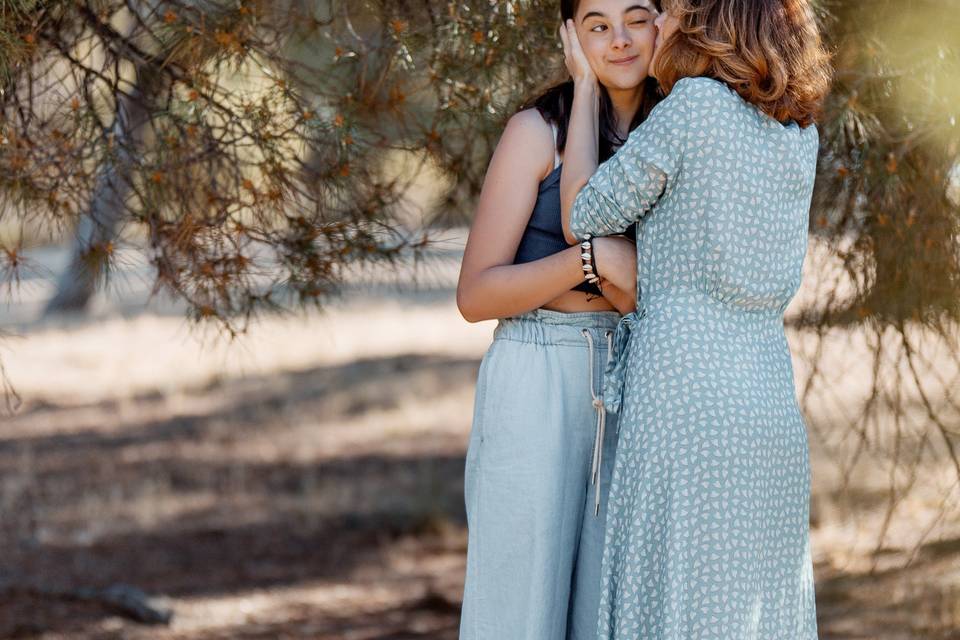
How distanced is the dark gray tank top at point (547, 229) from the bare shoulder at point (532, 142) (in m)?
0.02

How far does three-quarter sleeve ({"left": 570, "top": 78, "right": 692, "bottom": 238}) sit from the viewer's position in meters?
1.65

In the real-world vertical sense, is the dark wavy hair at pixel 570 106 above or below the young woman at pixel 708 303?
above

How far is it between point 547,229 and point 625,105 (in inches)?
10.7

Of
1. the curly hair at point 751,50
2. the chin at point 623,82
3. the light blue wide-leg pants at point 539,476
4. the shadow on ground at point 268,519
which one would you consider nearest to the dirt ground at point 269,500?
the shadow on ground at point 268,519

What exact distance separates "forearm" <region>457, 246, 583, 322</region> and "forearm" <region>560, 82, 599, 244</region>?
52 mm

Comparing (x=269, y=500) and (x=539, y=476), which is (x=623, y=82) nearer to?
(x=539, y=476)

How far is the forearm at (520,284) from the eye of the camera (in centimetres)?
184

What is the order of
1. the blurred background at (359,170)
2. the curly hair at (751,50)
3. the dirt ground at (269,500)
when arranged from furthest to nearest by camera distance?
the dirt ground at (269,500)
the blurred background at (359,170)
the curly hair at (751,50)

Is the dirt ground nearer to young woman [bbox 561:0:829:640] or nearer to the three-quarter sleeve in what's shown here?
young woman [bbox 561:0:829:640]

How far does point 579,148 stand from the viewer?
1836 millimetres

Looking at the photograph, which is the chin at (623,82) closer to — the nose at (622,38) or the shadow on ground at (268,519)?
the nose at (622,38)

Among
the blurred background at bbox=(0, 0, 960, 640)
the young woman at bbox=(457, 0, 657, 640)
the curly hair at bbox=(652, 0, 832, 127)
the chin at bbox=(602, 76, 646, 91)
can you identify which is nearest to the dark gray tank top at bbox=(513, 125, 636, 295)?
the young woman at bbox=(457, 0, 657, 640)

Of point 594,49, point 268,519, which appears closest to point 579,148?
point 594,49

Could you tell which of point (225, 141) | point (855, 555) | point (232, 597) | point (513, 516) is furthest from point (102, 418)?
point (513, 516)
